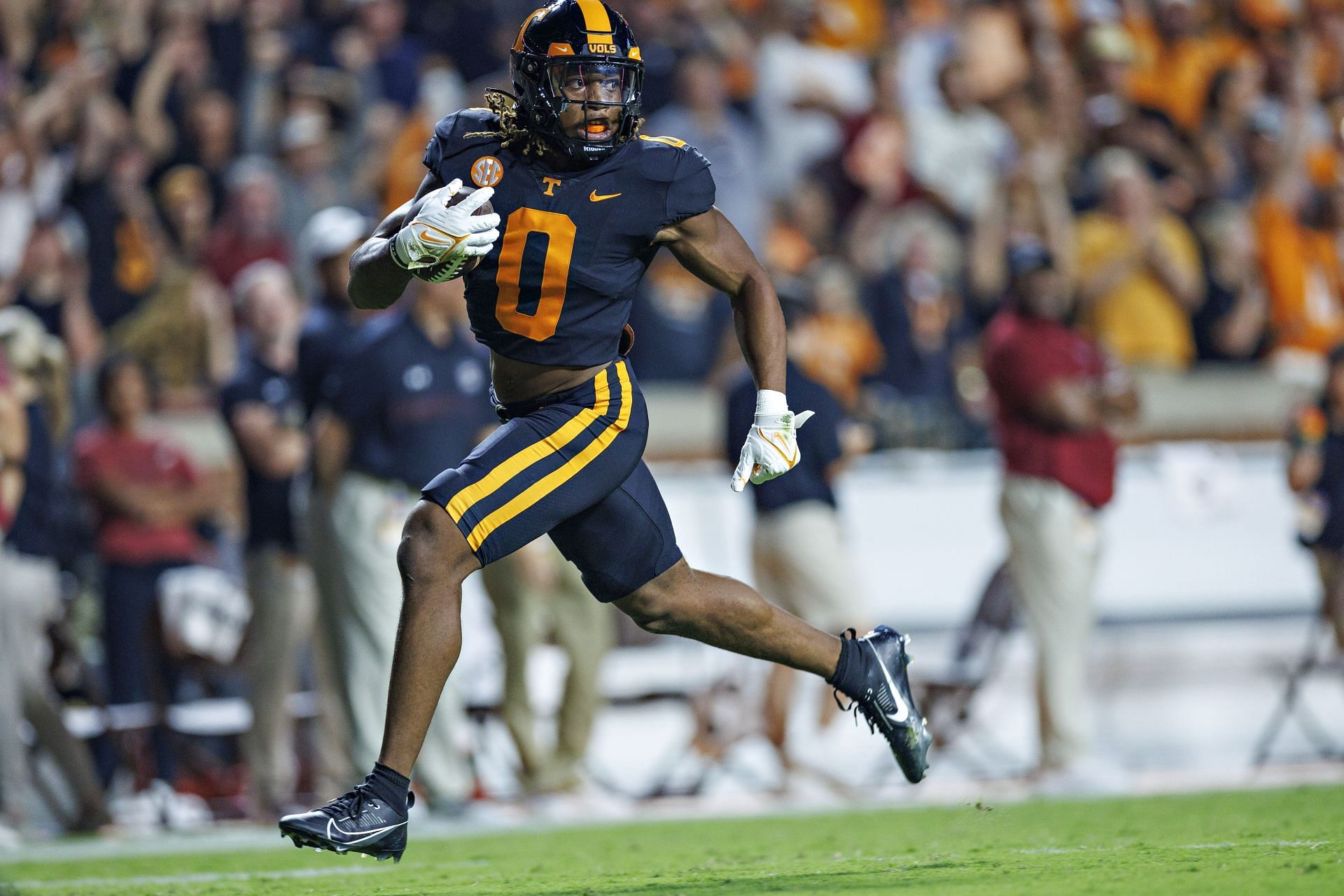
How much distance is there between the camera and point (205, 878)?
5.85 m

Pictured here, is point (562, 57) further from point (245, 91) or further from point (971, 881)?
point (245, 91)

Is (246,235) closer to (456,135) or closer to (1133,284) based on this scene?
(1133,284)

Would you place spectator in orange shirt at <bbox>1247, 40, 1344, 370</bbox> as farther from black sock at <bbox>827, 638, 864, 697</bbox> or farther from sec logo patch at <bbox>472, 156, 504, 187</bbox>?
sec logo patch at <bbox>472, 156, 504, 187</bbox>

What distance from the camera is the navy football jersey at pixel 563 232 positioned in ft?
15.9

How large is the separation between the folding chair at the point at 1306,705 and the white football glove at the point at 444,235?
624 centimetres

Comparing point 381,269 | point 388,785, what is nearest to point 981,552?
point 381,269

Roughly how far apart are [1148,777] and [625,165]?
5.57 m

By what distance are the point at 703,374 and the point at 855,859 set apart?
580 centimetres

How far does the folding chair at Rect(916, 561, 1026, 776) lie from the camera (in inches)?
367

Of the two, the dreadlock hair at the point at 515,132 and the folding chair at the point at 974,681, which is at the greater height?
the dreadlock hair at the point at 515,132

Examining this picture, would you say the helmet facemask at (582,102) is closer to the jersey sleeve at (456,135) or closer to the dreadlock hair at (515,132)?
the dreadlock hair at (515,132)

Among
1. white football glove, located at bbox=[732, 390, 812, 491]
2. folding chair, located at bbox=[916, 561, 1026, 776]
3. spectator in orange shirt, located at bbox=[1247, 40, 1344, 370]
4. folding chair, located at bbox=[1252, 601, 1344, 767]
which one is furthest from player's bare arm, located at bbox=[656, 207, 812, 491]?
spectator in orange shirt, located at bbox=[1247, 40, 1344, 370]

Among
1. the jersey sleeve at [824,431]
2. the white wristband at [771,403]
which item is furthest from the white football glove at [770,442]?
the jersey sleeve at [824,431]

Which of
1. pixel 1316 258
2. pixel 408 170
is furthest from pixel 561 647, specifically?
pixel 1316 258
